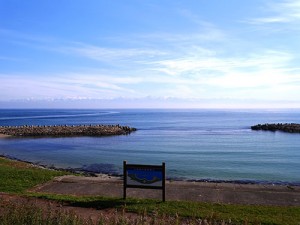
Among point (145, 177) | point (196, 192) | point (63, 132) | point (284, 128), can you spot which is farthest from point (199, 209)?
point (284, 128)

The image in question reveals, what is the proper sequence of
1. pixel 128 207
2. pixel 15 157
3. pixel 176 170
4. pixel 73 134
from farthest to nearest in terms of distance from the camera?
pixel 73 134 < pixel 15 157 < pixel 176 170 < pixel 128 207

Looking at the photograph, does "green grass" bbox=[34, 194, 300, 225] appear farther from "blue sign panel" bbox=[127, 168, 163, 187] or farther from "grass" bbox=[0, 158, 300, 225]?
"blue sign panel" bbox=[127, 168, 163, 187]

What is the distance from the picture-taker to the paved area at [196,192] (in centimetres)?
1298

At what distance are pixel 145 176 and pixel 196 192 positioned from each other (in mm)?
2854

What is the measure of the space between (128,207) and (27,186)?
610cm

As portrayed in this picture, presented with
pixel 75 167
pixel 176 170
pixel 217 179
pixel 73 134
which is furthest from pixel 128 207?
pixel 73 134

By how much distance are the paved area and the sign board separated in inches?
41.8

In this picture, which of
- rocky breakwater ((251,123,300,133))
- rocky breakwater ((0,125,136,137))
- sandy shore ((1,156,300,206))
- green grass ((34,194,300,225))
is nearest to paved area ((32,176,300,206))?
sandy shore ((1,156,300,206))

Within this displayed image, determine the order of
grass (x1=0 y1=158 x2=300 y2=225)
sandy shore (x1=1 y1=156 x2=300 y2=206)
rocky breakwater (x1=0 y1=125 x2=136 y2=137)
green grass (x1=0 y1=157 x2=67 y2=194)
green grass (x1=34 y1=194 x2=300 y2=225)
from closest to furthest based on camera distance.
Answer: grass (x1=0 y1=158 x2=300 y2=225)
green grass (x1=34 y1=194 x2=300 y2=225)
sandy shore (x1=1 y1=156 x2=300 y2=206)
green grass (x1=0 y1=157 x2=67 y2=194)
rocky breakwater (x1=0 y1=125 x2=136 y2=137)

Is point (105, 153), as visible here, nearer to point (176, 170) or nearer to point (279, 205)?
point (176, 170)

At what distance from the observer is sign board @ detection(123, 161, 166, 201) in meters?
12.2

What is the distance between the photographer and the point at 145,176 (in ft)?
40.6

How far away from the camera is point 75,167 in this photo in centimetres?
2755

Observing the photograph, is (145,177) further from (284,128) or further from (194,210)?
(284,128)
